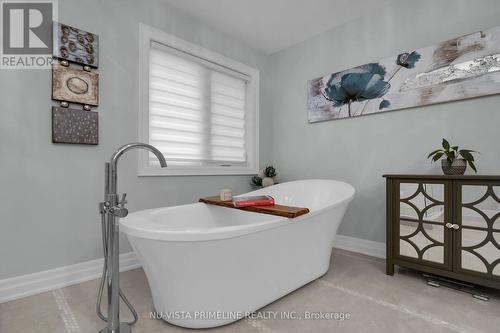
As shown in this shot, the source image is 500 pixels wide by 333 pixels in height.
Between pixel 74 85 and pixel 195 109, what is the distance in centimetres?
109

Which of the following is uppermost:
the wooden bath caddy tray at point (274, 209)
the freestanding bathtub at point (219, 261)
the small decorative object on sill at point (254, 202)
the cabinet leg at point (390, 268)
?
the small decorative object on sill at point (254, 202)

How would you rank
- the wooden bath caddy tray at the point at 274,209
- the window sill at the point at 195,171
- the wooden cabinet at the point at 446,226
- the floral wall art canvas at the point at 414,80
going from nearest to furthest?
the wooden bath caddy tray at the point at 274,209 → the wooden cabinet at the point at 446,226 → the floral wall art canvas at the point at 414,80 → the window sill at the point at 195,171

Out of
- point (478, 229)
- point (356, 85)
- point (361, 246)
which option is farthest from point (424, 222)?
point (356, 85)

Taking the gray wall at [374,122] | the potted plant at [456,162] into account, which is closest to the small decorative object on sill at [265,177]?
the gray wall at [374,122]

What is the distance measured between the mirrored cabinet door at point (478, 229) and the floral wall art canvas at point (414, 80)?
809 mm

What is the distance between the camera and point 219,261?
126cm

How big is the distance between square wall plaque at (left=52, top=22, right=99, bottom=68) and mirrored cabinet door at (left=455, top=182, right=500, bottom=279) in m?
2.76

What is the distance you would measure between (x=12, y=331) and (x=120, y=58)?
1.90 metres

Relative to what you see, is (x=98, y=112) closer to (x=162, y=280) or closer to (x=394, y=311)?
(x=162, y=280)

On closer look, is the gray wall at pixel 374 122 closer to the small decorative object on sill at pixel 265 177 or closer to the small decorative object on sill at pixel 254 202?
the small decorative object on sill at pixel 265 177

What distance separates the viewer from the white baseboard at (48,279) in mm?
1634

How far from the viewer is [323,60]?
2.92m

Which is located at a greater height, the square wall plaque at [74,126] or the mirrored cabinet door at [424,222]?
the square wall plaque at [74,126]

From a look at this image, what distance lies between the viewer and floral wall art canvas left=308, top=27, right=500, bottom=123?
195 cm
